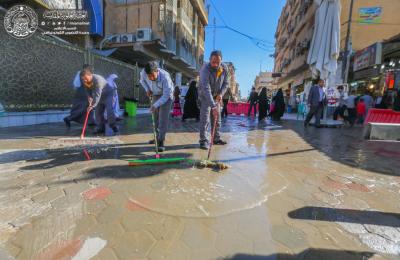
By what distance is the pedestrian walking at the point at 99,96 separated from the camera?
15.6 feet

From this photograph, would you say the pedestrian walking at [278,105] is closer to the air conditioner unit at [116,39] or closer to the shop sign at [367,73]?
the shop sign at [367,73]

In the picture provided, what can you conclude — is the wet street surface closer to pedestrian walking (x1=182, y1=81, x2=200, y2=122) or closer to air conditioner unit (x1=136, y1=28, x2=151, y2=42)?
pedestrian walking (x1=182, y1=81, x2=200, y2=122)

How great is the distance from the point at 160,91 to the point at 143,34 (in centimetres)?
1311

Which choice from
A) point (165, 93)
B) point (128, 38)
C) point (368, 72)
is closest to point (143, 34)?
point (128, 38)

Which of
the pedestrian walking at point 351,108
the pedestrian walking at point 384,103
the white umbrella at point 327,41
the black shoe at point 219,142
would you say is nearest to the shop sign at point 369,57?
the pedestrian walking at point 384,103

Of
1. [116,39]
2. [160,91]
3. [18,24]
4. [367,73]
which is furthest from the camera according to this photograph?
[116,39]

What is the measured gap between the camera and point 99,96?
492 cm

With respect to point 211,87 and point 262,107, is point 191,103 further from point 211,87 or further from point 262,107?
point 211,87

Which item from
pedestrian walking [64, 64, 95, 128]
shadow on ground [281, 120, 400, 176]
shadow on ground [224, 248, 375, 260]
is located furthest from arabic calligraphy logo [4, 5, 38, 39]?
shadow on ground [281, 120, 400, 176]

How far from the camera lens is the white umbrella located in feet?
26.6

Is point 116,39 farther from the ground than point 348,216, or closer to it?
farther from the ground

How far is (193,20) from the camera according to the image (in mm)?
24859

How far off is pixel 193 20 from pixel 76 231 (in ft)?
86.6

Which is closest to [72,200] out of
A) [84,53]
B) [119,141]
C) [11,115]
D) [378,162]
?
[119,141]
